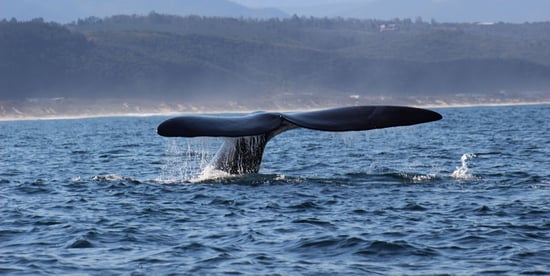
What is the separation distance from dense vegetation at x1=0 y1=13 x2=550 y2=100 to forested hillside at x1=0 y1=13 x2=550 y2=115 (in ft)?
0.57

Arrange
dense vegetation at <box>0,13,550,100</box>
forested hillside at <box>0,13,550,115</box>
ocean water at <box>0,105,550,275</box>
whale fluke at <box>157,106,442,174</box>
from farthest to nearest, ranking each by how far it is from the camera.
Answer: dense vegetation at <box>0,13,550,100</box>
forested hillside at <box>0,13,550,115</box>
whale fluke at <box>157,106,442,174</box>
ocean water at <box>0,105,550,275</box>

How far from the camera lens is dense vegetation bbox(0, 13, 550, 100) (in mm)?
142250

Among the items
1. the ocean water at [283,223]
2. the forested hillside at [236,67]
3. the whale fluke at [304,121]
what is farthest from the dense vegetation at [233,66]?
the whale fluke at [304,121]

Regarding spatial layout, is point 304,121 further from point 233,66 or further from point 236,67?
point 233,66

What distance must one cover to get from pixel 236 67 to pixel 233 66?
771 millimetres

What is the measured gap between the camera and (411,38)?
19500 centimetres

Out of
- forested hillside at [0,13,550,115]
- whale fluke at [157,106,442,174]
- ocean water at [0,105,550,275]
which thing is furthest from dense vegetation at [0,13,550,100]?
whale fluke at [157,106,442,174]

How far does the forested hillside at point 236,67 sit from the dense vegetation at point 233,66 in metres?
0.17

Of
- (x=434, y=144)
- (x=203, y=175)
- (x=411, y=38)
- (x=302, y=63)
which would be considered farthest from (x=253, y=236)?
(x=411, y=38)

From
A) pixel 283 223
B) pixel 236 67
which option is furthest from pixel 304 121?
pixel 236 67

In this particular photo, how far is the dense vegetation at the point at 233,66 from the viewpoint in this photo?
14225 centimetres

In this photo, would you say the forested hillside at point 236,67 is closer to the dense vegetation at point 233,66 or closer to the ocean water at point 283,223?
the dense vegetation at point 233,66

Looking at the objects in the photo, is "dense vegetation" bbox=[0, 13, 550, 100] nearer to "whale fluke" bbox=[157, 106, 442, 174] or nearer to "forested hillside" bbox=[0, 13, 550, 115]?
"forested hillside" bbox=[0, 13, 550, 115]

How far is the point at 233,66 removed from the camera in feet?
551
